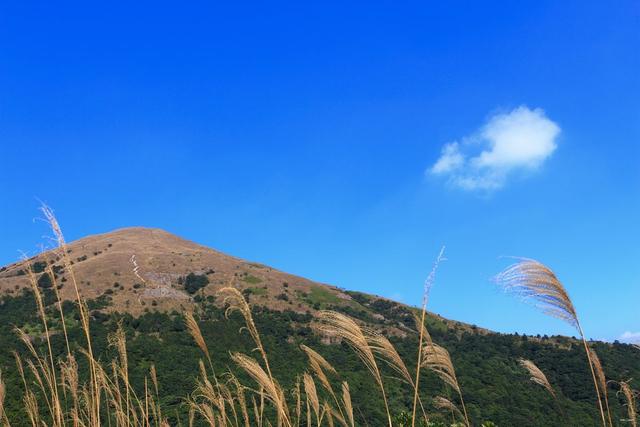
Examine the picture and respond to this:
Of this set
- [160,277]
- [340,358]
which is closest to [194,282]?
[160,277]

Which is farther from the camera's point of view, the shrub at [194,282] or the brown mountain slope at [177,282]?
the shrub at [194,282]

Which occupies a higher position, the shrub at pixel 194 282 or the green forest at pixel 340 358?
the shrub at pixel 194 282

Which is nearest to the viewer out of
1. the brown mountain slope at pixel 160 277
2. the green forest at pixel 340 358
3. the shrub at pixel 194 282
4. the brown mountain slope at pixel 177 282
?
the green forest at pixel 340 358

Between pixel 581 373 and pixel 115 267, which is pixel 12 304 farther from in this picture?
pixel 581 373

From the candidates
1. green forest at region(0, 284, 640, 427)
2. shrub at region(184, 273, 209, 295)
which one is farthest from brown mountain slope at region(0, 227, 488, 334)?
green forest at region(0, 284, 640, 427)

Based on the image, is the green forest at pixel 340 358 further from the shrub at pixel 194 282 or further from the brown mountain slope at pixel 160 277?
the shrub at pixel 194 282

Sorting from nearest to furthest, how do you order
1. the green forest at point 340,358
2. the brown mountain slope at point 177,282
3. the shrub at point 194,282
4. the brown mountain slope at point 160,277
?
the green forest at point 340,358, the brown mountain slope at point 177,282, the brown mountain slope at point 160,277, the shrub at point 194,282

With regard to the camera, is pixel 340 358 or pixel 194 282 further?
pixel 194 282

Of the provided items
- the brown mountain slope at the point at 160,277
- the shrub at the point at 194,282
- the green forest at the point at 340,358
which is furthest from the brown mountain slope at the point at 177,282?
the green forest at the point at 340,358

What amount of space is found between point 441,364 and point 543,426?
5613cm

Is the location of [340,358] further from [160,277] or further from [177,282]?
[160,277]

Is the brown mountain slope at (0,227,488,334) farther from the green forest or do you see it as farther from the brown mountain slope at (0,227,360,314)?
the green forest

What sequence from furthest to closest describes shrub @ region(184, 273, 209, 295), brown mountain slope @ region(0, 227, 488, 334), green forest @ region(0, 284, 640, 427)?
1. shrub @ region(184, 273, 209, 295)
2. brown mountain slope @ region(0, 227, 488, 334)
3. green forest @ region(0, 284, 640, 427)

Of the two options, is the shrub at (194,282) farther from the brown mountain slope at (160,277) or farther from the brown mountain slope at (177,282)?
the brown mountain slope at (160,277)
